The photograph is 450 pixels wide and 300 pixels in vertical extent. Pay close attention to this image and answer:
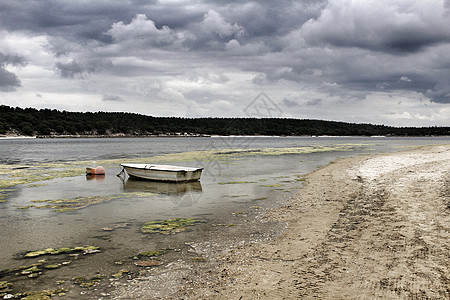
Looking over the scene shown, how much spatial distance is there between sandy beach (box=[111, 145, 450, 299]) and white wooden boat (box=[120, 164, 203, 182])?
11.3 m

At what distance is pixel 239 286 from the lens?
6973 millimetres

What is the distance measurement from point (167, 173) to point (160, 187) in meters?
1.59

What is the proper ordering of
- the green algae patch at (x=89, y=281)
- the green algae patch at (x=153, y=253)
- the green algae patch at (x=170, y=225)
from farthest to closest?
the green algae patch at (x=170, y=225) < the green algae patch at (x=153, y=253) < the green algae patch at (x=89, y=281)

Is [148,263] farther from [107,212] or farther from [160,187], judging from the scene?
[160,187]

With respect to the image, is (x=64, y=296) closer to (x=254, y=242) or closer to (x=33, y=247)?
(x=33, y=247)

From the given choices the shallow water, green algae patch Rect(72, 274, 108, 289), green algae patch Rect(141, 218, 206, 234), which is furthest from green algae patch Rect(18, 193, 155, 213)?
green algae patch Rect(72, 274, 108, 289)

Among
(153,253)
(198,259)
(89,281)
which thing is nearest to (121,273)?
(89,281)

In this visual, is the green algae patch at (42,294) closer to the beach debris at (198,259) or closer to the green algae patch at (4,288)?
the green algae patch at (4,288)

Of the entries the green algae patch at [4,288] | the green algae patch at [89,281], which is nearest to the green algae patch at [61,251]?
the green algae patch at [4,288]

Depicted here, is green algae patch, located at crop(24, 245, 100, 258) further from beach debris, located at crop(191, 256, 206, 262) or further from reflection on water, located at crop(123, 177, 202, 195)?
reflection on water, located at crop(123, 177, 202, 195)

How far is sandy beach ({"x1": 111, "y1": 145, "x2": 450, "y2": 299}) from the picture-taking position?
6.55 meters

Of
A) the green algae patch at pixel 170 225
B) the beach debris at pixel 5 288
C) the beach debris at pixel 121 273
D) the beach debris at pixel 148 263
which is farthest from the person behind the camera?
the green algae patch at pixel 170 225

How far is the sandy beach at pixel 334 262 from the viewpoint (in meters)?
6.55

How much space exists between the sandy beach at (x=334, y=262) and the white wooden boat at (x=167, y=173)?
37.1 feet
